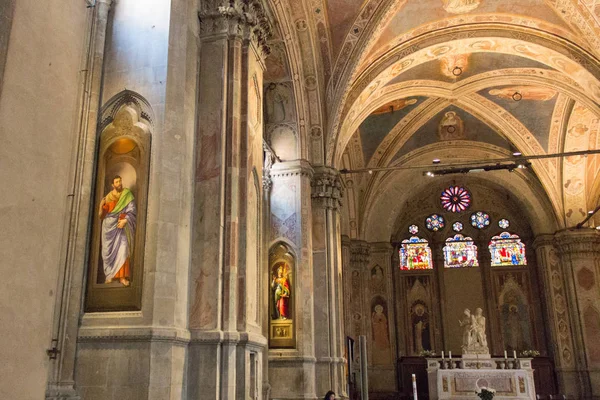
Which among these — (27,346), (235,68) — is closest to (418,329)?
(235,68)

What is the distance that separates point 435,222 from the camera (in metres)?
25.2

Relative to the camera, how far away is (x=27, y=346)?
3.45 meters

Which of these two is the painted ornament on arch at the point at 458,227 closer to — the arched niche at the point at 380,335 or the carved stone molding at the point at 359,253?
the carved stone molding at the point at 359,253

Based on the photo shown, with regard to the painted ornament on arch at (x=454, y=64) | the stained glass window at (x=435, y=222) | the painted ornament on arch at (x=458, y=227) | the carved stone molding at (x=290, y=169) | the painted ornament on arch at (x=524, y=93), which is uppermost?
the painted ornament on arch at (x=454, y=64)

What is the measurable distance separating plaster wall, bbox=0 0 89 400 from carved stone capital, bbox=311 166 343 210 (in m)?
10.4

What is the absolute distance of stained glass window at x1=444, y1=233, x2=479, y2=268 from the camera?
2450 cm

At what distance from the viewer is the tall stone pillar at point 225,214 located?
22.0ft

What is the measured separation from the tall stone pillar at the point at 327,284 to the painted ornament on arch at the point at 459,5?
496cm

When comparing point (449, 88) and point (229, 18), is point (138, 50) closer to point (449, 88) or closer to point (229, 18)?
point (229, 18)

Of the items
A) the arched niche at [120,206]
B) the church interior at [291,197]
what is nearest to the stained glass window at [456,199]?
the church interior at [291,197]

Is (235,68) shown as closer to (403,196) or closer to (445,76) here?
(445,76)

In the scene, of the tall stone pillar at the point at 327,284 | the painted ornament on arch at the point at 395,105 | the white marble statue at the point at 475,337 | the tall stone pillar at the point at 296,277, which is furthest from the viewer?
the white marble statue at the point at 475,337

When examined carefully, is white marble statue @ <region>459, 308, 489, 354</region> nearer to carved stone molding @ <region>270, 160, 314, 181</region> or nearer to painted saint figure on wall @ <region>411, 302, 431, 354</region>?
painted saint figure on wall @ <region>411, 302, 431, 354</region>

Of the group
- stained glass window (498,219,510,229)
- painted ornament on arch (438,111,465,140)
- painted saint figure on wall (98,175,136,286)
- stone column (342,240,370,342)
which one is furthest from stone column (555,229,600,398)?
painted saint figure on wall (98,175,136,286)
